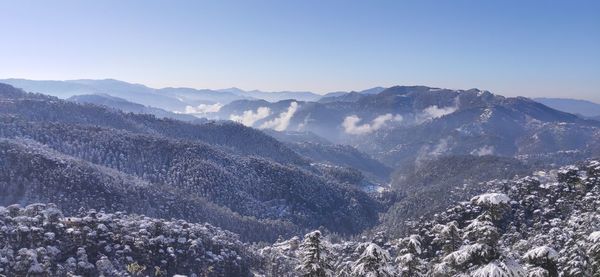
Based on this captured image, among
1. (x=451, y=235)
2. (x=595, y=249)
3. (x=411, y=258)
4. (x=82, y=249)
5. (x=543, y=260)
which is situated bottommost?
(x=82, y=249)

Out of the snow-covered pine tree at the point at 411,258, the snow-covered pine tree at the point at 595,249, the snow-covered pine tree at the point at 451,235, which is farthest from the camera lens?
the snow-covered pine tree at the point at 411,258

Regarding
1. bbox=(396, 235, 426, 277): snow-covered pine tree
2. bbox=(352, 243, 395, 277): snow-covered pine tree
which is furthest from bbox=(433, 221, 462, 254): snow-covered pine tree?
bbox=(352, 243, 395, 277): snow-covered pine tree

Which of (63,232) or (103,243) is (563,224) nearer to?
(103,243)

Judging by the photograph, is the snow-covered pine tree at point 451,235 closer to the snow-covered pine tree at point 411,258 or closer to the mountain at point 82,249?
the snow-covered pine tree at point 411,258

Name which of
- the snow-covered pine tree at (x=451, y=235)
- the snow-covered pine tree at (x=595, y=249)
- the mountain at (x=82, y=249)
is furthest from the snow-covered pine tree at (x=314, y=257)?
the mountain at (x=82, y=249)

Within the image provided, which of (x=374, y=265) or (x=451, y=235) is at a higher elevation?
(x=451, y=235)

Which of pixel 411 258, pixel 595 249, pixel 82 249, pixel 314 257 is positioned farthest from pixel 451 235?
pixel 82 249

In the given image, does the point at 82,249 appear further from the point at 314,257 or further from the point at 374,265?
the point at 374,265

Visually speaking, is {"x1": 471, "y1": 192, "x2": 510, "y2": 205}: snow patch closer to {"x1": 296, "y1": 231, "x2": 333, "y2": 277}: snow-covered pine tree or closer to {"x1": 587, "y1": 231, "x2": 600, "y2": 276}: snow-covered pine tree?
{"x1": 587, "y1": 231, "x2": 600, "y2": 276}: snow-covered pine tree
